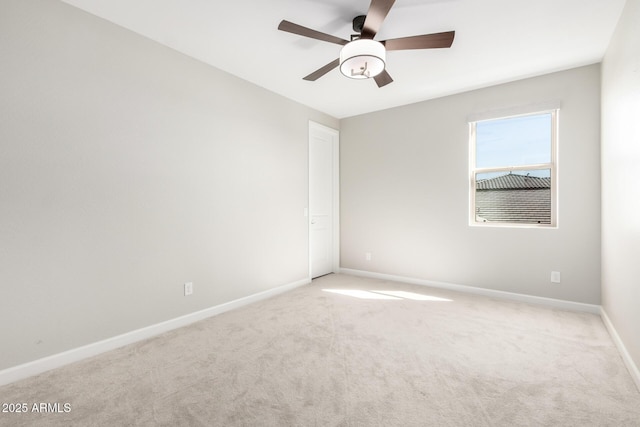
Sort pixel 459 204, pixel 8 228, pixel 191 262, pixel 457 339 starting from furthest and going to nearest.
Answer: pixel 459 204, pixel 191 262, pixel 457 339, pixel 8 228

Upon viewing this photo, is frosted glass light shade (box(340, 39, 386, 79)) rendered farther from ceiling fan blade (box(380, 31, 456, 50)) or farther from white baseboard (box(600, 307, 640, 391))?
white baseboard (box(600, 307, 640, 391))

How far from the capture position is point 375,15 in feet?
6.04

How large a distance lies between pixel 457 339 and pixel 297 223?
244 cm

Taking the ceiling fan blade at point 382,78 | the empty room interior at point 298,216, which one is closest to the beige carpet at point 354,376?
the empty room interior at point 298,216

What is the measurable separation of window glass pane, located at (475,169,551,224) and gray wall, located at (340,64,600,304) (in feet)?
0.55

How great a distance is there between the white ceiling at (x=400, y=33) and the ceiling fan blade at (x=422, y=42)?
246mm

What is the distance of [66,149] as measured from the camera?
2072mm

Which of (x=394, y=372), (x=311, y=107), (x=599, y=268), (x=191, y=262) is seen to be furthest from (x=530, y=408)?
(x=311, y=107)

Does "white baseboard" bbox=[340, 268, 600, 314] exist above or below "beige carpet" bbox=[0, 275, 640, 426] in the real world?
above

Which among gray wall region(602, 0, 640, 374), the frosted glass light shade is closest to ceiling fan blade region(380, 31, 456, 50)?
the frosted glass light shade

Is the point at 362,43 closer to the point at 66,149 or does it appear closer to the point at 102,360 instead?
the point at 66,149

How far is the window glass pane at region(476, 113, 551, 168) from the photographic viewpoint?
10.9ft

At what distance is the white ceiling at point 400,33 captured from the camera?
6.95 ft

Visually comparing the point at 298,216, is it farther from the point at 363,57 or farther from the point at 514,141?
the point at 514,141
